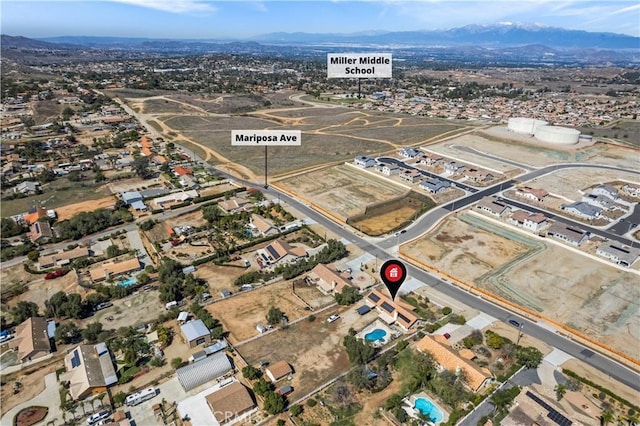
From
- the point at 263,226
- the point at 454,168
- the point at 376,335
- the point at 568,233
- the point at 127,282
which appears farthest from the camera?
the point at 454,168

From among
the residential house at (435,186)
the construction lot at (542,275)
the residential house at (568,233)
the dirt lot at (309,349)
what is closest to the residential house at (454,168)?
the residential house at (435,186)

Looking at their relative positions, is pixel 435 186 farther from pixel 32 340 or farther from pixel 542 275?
pixel 32 340

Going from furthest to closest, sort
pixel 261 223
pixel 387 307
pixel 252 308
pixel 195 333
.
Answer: pixel 261 223
pixel 252 308
pixel 387 307
pixel 195 333

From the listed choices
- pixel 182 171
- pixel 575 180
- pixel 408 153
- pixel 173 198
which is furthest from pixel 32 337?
pixel 575 180

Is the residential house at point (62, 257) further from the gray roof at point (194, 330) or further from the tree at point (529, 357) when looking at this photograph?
the tree at point (529, 357)

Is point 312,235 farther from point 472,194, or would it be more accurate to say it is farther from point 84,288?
point 472,194

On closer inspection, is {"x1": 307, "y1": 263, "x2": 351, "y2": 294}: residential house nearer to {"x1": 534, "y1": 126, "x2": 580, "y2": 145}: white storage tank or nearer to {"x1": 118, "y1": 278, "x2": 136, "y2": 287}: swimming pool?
{"x1": 118, "y1": 278, "x2": 136, "y2": 287}: swimming pool

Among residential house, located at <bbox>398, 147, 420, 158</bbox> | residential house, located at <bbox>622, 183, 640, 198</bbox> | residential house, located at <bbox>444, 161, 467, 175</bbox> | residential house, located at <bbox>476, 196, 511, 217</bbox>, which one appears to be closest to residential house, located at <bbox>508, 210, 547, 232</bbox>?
residential house, located at <bbox>476, 196, 511, 217</bbox>
